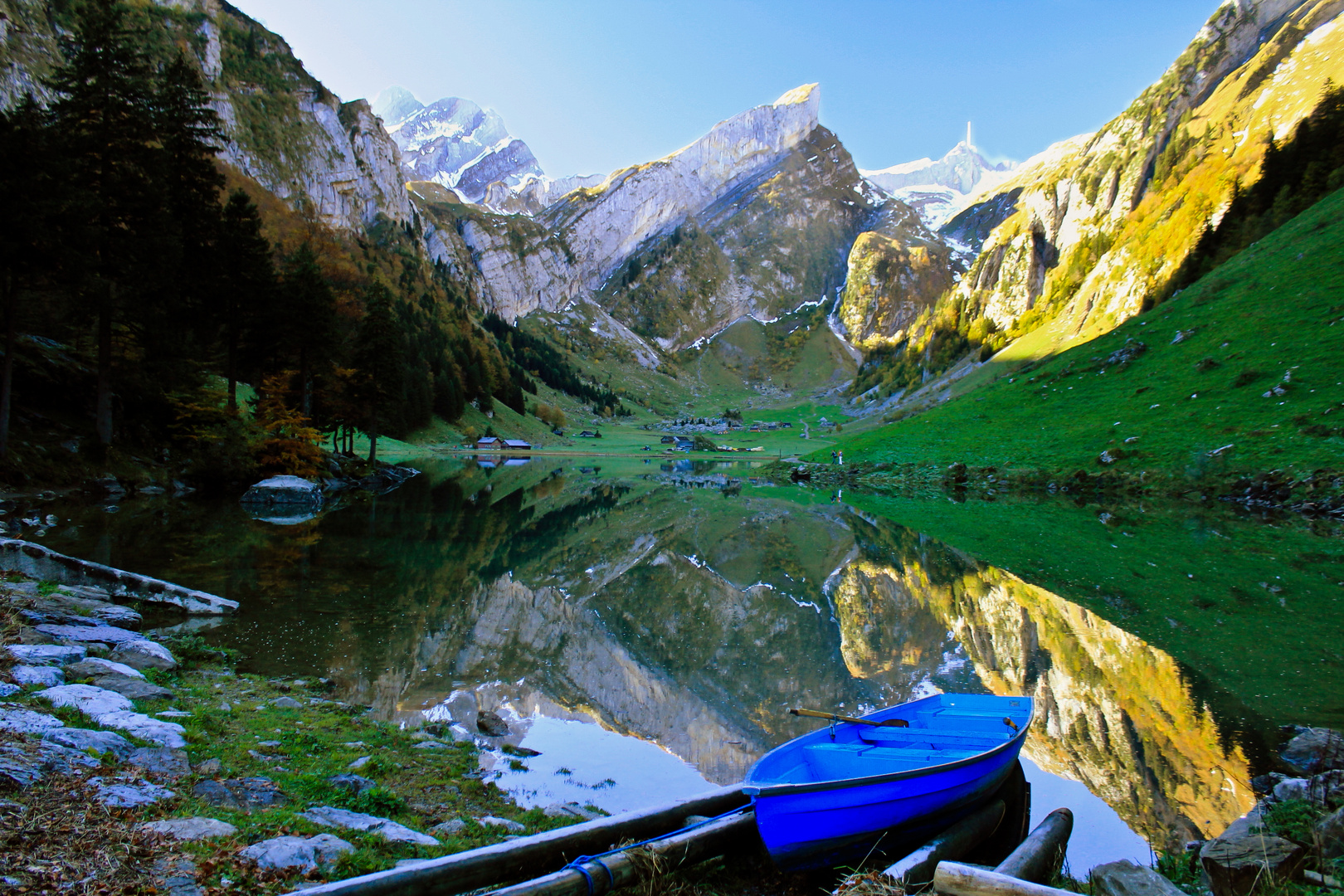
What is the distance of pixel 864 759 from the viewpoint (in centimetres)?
688

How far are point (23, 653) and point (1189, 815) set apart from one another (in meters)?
14.5

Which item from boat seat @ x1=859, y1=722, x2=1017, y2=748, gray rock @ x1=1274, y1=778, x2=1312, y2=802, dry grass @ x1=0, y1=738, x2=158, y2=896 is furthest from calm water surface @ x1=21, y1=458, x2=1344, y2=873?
dry grass @ x1=0, y1=738, x2=158, y2=896

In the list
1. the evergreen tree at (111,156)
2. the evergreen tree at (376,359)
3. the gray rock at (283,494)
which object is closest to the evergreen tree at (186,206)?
the evergreen tree at (111,156)

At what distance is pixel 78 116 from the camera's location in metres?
28.8

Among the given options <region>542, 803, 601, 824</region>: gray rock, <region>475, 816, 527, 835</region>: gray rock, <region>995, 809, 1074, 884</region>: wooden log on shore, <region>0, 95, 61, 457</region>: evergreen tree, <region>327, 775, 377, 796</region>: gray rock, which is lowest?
<region>542, 803, 601, 824</region>: gray rock

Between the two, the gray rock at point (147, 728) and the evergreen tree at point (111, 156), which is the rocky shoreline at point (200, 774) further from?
the evergreen tree at point (111, 156)

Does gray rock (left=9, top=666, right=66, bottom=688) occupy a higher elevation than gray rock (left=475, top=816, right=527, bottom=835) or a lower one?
higher

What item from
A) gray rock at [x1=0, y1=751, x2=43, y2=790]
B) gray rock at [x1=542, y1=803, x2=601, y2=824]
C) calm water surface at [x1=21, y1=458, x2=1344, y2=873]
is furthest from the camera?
calm water surface at [x1=21, y1=458, x2=1344, y2=873]

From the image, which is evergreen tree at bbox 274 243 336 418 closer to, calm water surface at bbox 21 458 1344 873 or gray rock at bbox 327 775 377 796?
calm water surface at bbox 21 458 1344 873

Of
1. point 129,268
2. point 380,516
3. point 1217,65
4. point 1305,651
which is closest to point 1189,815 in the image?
point 1305,651

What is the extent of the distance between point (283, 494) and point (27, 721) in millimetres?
31612

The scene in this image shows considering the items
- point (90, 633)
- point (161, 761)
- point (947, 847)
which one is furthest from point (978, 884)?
point (90, 633)

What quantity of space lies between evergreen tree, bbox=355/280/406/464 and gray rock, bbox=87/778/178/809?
152 ft

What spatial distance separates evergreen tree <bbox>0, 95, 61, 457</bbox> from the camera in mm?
22500
